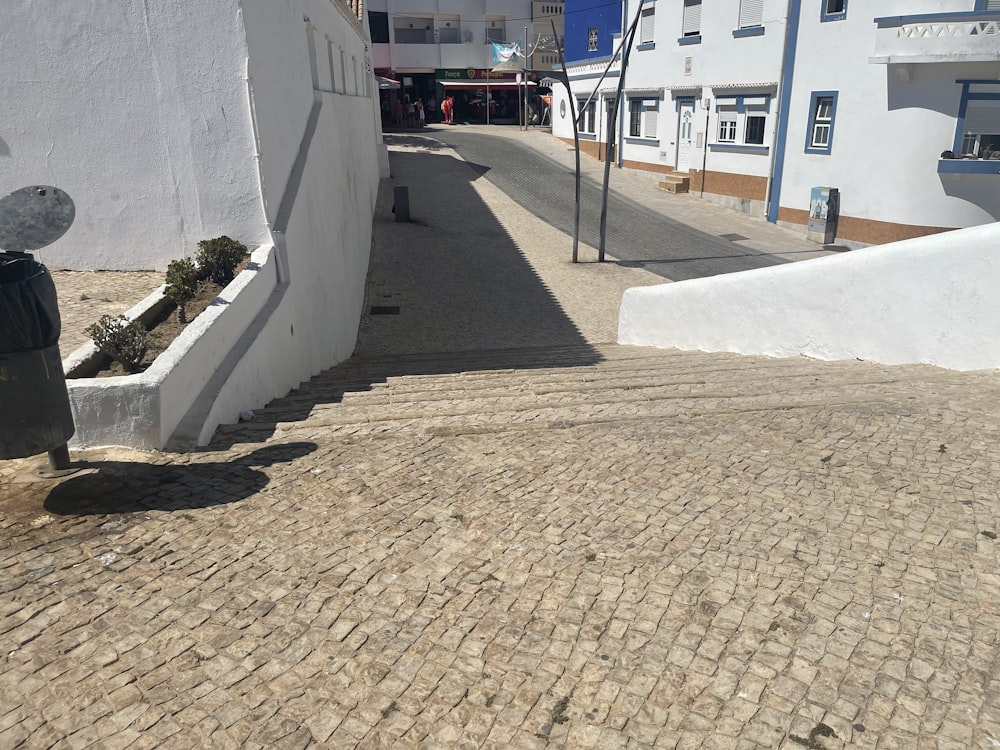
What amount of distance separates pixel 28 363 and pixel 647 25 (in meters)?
27.0

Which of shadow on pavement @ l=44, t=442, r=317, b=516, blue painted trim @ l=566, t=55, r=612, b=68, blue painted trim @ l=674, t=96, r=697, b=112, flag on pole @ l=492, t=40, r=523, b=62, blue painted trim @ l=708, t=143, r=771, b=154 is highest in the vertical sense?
flag on pole @ l=492, t=40, r=523, b=62

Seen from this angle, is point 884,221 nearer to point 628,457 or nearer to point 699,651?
point 628,457

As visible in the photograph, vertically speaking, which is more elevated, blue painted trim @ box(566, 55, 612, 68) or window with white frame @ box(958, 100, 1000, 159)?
blue painted trim @ box(566, 55, 612, 68)

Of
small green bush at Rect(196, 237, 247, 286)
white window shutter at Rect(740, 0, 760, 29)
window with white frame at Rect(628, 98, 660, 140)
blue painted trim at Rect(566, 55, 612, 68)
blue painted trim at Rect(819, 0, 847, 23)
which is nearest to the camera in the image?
small green bush at Rect(196, 237, 247, 286)

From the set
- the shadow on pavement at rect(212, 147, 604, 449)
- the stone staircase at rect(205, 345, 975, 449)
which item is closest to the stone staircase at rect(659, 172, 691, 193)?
the shadow on pavement at rect(212, 147, 604, 449)

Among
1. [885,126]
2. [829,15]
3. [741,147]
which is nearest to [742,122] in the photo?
[741,147]

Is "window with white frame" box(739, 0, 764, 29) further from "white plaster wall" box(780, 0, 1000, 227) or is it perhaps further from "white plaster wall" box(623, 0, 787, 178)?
"white plaster wall" box(780, 0, 1000, 227)

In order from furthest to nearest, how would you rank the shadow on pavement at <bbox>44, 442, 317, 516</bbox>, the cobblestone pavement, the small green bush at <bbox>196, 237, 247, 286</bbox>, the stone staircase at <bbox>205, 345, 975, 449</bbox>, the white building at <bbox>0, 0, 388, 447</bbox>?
the white building at <bbox>0, 0, 388, 447</bbox>, the small green bush at <bbox>196, 237, 247, 286</bbox>, the stone staircase at <bbox>205, 345, 975, 449</bbox>, the shadow on pavement at <bbox>44, 442, 317, 516</bbox>, the cobblestone pavement

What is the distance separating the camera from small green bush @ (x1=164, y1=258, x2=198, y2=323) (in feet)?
21.4

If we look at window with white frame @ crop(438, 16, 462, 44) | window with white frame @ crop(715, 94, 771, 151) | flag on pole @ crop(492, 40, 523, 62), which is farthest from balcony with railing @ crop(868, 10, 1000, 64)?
window with white frame @ crop(438, 16, 462, 44)

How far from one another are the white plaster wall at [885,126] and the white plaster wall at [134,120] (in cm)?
1578

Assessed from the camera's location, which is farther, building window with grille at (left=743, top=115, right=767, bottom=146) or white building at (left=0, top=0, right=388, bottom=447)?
building window with grille at (left=743, top=115, right=767, bottom=146)

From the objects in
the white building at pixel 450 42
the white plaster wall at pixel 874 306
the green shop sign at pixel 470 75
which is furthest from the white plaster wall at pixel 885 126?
the green shop sign at pixel 470 75

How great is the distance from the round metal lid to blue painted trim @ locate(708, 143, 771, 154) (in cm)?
2041
